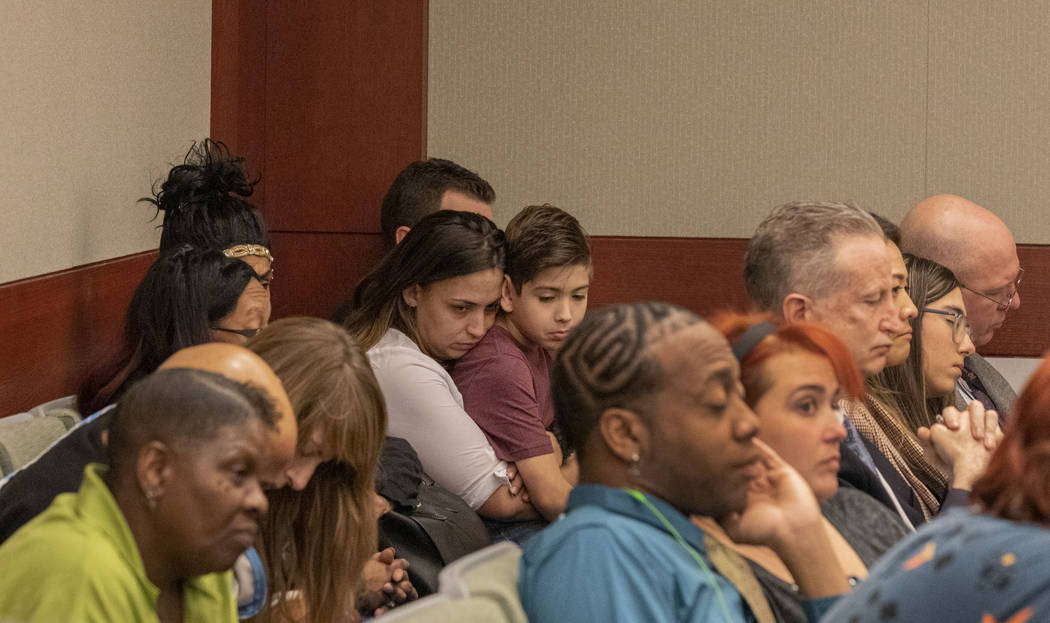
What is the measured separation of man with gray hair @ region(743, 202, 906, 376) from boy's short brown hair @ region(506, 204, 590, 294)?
531 millimetres

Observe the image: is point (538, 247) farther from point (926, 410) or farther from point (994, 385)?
point (994, 385)

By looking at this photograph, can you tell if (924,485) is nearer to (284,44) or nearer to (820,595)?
(820,595)

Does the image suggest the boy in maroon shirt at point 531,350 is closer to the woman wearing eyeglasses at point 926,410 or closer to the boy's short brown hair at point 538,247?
the boy's short brown hair at point 538,247

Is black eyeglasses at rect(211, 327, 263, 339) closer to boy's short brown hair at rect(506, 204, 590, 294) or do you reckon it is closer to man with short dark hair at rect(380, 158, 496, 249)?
boy's short brown hair at rect(506, 204, 590, 294)

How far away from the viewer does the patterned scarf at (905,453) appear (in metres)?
2.71

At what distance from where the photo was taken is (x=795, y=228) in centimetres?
281

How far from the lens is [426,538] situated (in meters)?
2.48

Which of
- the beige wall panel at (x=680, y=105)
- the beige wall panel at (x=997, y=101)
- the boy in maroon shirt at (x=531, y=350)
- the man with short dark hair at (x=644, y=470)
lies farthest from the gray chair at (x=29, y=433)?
the beige wall panel at (x=997, y=101)

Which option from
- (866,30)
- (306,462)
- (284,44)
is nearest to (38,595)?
(306,462)

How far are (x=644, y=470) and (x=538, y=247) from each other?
62.8 inches

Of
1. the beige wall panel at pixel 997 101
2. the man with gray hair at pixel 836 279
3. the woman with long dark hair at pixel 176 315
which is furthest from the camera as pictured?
the beige wall panel at pixel 997 101

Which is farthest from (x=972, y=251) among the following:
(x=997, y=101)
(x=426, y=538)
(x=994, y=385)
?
(x=426, y=538)

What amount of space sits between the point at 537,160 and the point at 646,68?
53cm

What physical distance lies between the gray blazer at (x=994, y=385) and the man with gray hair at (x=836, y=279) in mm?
920
